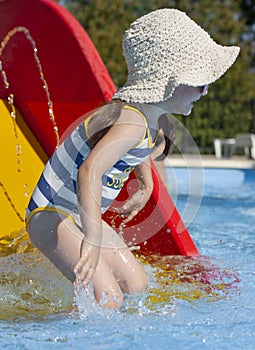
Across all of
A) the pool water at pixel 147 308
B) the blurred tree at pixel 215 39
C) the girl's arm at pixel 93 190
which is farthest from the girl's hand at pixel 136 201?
the blurred tree at pixel 215 39

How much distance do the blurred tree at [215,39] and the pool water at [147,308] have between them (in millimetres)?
11703

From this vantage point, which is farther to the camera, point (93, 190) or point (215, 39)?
point (215, 39)

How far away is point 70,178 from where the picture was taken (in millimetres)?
2301

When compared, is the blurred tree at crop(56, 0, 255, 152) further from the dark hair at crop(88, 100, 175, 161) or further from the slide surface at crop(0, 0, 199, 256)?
the dark hair at crop(88, 100, 175, 161)

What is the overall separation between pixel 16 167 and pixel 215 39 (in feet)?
47.4

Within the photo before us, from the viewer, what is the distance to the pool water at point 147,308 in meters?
1.98

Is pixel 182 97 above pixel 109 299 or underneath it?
above

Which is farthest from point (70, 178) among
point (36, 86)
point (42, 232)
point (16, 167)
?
point (36, 86)

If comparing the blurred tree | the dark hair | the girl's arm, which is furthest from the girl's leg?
the blurred tree

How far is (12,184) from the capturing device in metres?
3.50

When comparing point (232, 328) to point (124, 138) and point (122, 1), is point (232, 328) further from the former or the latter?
point (122, 1)

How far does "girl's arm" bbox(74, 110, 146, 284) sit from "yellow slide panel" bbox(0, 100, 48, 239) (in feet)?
4.48

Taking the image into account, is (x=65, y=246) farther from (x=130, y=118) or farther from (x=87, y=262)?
(x=130, y=118)

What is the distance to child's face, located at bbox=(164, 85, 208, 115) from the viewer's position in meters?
2.30
